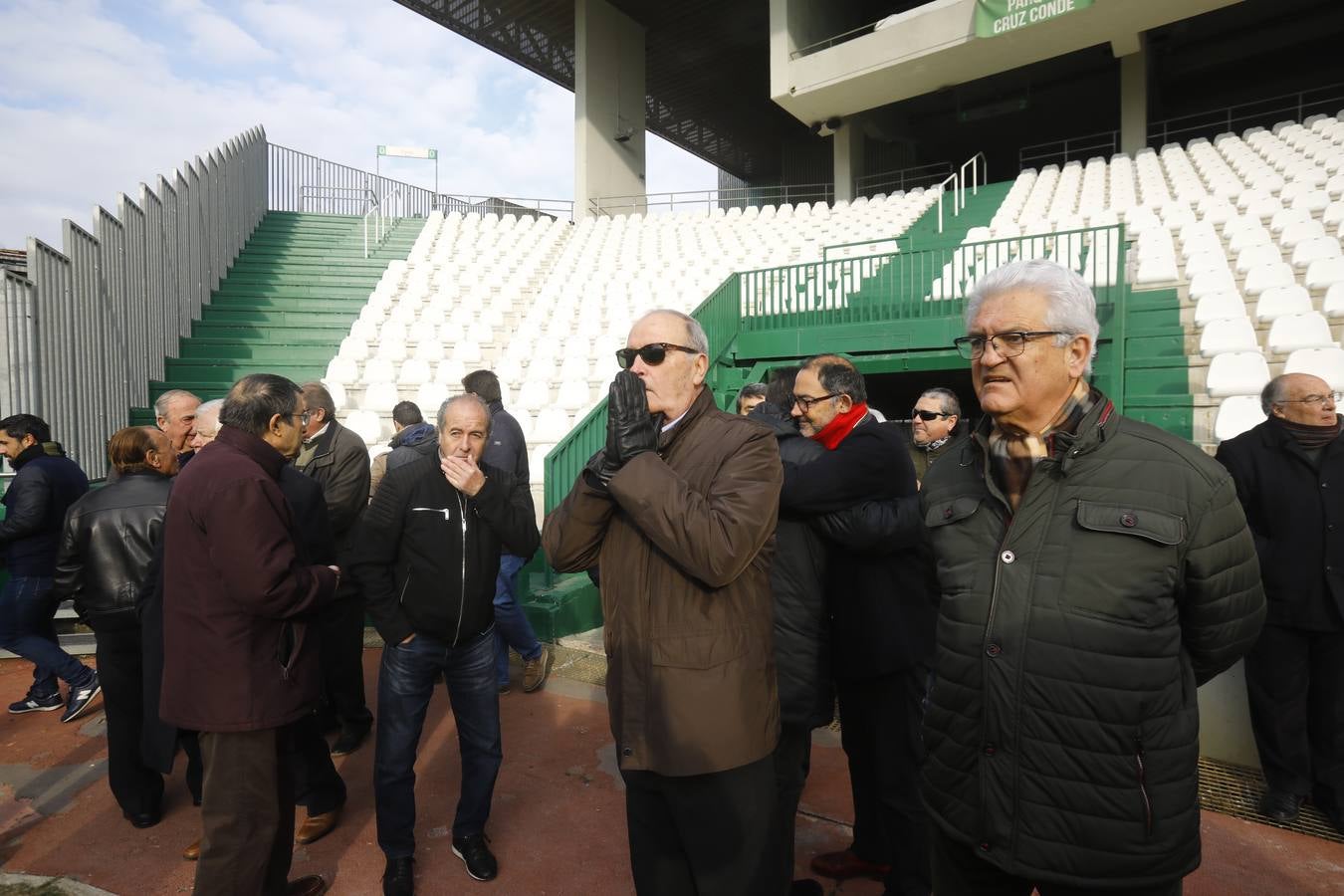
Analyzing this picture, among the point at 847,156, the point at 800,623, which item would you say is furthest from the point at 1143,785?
the point at 847,156

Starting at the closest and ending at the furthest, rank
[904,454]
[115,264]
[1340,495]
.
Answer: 1. [904,454]
2. [1340,495]
3. [115,264]

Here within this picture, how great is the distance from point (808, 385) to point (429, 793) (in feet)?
8.51

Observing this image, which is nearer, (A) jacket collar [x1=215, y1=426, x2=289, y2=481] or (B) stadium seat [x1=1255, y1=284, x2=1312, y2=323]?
(A) jacket collar [x1=215, y1=426, x2=289, y2=481]

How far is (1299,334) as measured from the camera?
6797 millimetres

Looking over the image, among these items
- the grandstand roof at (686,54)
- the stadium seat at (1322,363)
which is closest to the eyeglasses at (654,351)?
the stadium seat at (1322,363)

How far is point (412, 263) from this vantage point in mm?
14047

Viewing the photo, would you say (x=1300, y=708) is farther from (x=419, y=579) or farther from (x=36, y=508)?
(x=36, y=508)

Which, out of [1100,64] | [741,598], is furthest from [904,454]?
[1100,64]

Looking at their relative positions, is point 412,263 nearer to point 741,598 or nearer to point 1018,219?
point 1018,219

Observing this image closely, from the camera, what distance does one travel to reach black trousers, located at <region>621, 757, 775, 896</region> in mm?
1854

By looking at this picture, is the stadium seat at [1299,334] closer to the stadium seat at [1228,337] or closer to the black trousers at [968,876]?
the stadium seat at [1228,337]

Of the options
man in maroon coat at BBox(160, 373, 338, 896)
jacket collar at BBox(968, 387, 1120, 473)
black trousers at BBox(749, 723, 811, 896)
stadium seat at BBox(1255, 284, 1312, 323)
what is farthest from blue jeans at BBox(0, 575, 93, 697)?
stadium seat at BBox(1255, 284, 1312, 323)

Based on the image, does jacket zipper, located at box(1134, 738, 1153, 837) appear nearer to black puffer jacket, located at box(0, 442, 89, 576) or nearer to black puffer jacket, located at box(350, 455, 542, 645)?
black puffer jacket, located at box(350, 455, 542, 645)

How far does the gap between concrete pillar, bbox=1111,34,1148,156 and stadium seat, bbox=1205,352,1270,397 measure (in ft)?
47.0
